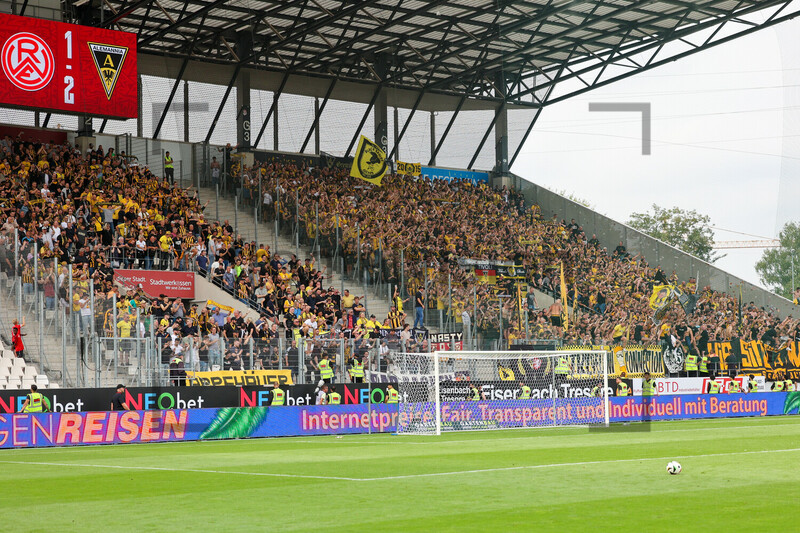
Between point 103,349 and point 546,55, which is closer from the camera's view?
point 103,349

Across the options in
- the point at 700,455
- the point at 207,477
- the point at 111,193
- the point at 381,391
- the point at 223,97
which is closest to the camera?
the point at 207,477

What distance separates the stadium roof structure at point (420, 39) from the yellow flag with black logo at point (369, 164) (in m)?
4.53

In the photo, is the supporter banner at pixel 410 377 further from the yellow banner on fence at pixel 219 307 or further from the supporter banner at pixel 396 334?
the yellow banner on fence at pixel 219 307

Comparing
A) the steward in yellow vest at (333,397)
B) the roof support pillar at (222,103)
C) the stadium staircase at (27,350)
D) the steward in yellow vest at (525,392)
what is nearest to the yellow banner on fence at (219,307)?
the steward in yellow vest at (333,397)

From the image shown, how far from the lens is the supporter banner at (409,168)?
49.0 m

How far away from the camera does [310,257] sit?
127ft

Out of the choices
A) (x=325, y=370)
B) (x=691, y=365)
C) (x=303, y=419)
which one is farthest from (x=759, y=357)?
(x=303, y=419)

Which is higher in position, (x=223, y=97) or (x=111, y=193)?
(x=223, y=97)

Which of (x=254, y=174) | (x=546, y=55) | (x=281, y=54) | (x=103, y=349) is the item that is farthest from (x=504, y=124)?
(x=103, y=349)

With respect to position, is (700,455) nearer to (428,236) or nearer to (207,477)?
(207,477)

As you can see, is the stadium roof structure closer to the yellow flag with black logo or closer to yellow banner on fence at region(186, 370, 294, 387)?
the yellow flag with black logo

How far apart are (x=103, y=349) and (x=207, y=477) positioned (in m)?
13.0

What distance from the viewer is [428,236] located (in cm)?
A: 4162

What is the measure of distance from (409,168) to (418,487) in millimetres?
38916
